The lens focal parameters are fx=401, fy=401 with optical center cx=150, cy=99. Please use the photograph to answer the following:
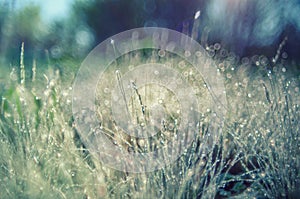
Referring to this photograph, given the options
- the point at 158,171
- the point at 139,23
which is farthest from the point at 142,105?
the point at 139,23

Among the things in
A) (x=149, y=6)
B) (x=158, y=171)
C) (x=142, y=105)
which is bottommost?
(x=158, y=171)

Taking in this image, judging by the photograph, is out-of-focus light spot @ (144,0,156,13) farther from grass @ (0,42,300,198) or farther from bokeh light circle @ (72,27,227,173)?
grass @ (0,42,300,198)

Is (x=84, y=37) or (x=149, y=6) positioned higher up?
(x=149, y=6)

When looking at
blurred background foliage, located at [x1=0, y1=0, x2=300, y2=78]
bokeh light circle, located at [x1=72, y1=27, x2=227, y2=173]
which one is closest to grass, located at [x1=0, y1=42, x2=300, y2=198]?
bokeh light circle, located at [x1=72, y1=27, x2=227, y2=173]

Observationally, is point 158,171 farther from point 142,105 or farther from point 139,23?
point 139,23

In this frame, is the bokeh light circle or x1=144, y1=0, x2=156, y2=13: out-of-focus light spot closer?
the bokeh light circle

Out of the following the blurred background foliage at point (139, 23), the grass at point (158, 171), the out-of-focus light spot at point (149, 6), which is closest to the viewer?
the grass at point (158, 171)

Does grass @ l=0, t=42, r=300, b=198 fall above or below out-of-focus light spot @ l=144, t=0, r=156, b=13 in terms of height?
below

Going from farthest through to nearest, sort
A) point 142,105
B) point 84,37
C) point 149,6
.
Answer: point 149,6
point 84,37
point 142,105

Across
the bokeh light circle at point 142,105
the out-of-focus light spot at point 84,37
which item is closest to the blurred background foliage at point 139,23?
the out-of-focus light spot at point 84,37

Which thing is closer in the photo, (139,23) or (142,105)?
(142,105)

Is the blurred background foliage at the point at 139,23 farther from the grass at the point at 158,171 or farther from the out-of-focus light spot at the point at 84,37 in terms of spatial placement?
the grass at the point at 158,171

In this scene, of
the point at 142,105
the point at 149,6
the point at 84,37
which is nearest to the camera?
the point at 142,105

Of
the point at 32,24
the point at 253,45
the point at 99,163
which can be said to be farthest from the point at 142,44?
the point at 99,163
